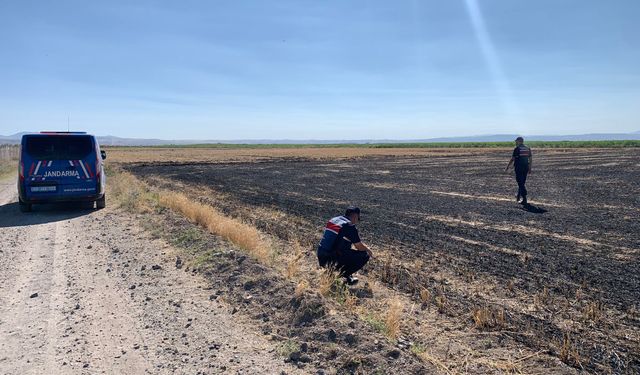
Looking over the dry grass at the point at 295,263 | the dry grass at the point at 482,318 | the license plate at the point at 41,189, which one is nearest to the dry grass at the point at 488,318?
the dry grass at the point at 482,318

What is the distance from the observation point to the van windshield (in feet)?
43.4

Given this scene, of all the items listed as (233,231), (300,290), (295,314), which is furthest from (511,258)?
(233,231)

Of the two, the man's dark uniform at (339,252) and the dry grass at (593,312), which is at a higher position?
the man's dark uniform at (339,252)

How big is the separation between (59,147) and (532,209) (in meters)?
13.5

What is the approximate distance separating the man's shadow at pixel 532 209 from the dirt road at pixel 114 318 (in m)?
9.98

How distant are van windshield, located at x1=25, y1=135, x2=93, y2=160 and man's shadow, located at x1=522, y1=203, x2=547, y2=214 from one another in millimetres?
12606

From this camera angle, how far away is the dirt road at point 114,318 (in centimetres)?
432

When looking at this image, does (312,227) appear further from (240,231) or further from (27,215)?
(27,215)

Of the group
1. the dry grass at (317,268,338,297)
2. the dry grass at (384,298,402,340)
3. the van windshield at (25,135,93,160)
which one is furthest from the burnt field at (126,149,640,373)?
the van windshield at (25,135,93,160)

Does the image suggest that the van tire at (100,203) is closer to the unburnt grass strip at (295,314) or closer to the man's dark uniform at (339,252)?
the unburnt grass strip at (295,314)

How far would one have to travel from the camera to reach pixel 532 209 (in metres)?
13.9

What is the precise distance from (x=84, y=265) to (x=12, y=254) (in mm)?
1757

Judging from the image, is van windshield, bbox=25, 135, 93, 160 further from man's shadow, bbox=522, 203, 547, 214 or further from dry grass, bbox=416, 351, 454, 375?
man's shadow, bbox=522, 203, 547, 214

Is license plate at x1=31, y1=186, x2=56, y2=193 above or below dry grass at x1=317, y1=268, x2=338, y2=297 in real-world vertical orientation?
above
